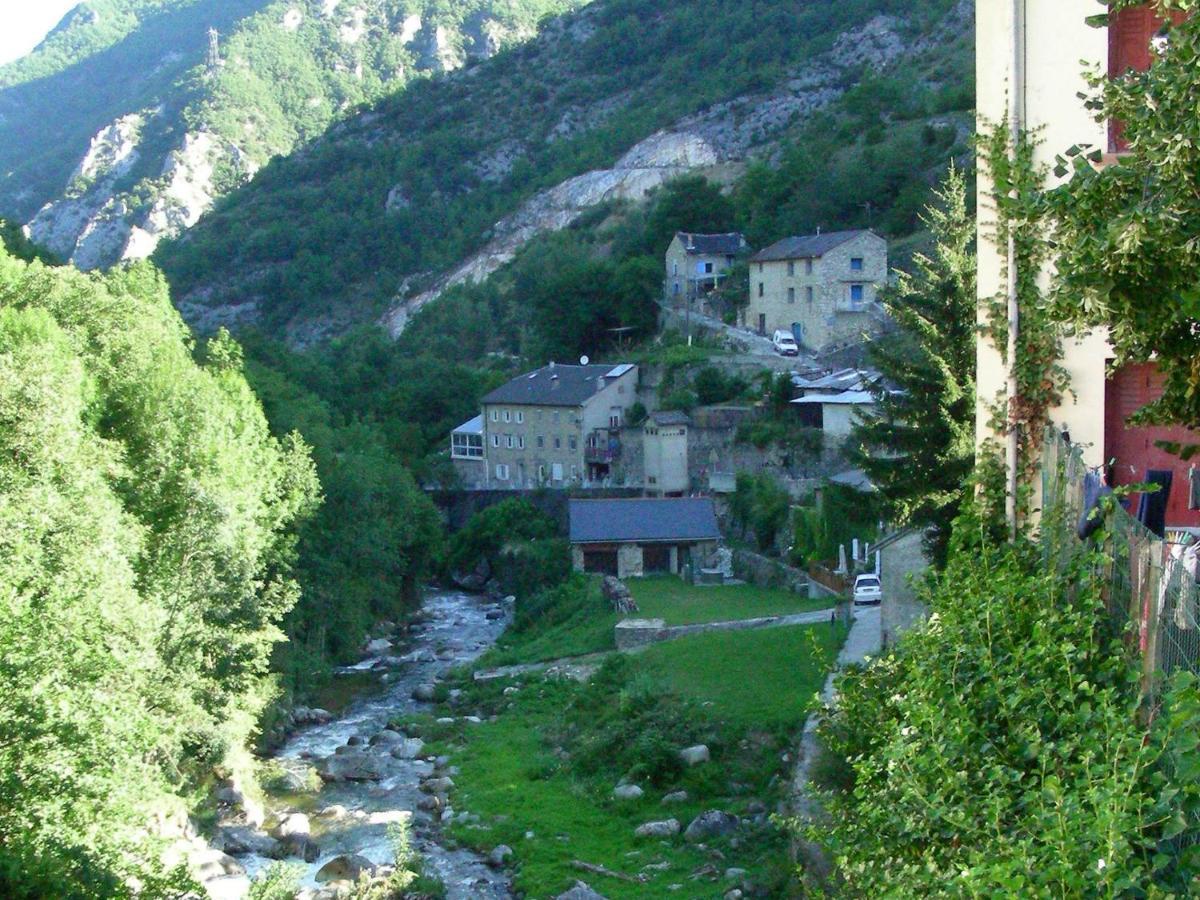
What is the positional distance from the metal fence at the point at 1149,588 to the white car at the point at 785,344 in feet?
155

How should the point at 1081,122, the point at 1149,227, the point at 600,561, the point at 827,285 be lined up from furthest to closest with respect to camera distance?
the point at 827,285
the point at 600,561
the point at 1081,122
the point at 1149,227

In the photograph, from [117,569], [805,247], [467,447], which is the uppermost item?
[805,247]

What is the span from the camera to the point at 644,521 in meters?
45.3

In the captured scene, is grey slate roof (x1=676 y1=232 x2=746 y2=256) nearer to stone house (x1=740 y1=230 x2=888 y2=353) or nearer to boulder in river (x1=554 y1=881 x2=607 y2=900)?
stone house (x1=740 y1=230 x2=888 y2=353)

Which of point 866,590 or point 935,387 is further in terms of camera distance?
point 866,590

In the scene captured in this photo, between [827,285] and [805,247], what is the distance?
7.13 feet

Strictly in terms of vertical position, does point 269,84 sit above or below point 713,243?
above

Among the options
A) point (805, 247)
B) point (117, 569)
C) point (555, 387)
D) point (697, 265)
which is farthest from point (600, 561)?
point (117, 569)

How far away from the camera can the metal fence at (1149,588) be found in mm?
6609

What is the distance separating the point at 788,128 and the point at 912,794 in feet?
316

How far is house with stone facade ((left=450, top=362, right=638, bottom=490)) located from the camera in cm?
5491

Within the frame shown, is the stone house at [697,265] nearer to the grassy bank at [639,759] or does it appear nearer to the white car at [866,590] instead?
the white car at [866,590]

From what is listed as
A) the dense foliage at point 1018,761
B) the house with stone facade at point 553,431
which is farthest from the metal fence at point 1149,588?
the house with stone facade at point 553,431

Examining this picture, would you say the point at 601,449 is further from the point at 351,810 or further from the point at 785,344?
the point at 351,810
